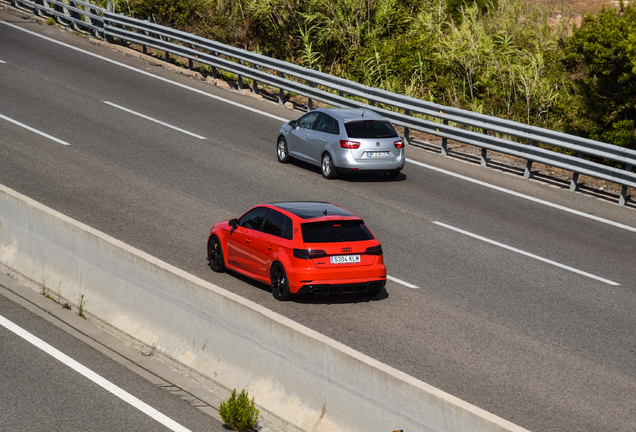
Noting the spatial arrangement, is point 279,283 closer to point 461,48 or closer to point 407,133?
point 407,133

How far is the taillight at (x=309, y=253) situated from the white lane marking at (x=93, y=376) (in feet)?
10.5

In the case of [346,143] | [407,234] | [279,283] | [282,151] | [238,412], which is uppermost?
[346,143]

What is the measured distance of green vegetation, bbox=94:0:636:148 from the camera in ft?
60.9

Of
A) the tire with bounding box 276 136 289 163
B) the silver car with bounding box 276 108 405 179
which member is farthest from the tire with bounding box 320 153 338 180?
the tire with bounding box 276 136 289 163

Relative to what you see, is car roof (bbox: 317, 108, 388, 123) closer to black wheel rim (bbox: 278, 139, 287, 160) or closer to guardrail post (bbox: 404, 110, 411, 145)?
black wheel rim (bbox: 278, 139, 287, 160)

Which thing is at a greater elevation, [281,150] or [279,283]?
[279,283]

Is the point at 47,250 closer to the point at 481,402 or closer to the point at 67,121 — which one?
the point at 481,402

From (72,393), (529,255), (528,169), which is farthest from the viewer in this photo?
(528,169)

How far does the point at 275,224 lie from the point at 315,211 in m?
0.59

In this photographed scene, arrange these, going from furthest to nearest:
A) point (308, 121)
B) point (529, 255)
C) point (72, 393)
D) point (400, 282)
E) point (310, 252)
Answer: point (308, 121), point (529, 255), point (400, 282), point (310, 252), point (72, 393)

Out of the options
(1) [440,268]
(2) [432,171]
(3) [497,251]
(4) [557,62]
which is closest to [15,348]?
(1) [440,268]

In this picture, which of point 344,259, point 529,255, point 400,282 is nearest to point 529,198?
point 529,255

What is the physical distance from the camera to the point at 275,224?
1137 cm

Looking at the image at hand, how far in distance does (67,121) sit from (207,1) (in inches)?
448
